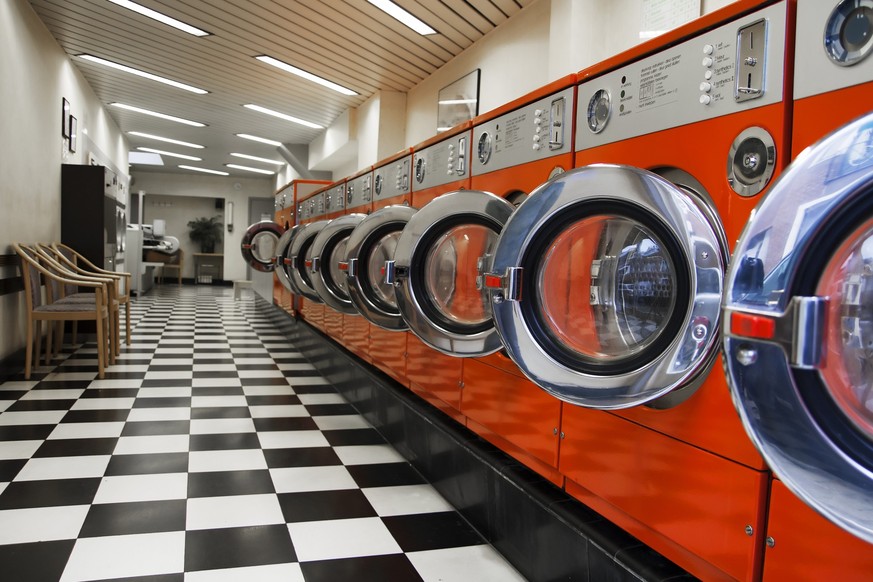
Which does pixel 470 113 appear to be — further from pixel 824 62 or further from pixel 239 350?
pixel 824 62

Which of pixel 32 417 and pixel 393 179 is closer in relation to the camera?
pixel 32 417

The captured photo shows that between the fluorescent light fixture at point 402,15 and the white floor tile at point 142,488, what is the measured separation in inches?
137

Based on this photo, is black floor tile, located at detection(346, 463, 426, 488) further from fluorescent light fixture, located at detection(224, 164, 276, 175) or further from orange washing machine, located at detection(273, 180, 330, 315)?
fluorescent light fixture, located at detection(224, 164, 276, 175)

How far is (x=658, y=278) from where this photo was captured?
1.28 m

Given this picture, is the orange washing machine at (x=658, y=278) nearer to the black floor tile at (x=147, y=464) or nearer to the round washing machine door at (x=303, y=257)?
the black floor tile at (x=147, y=464)

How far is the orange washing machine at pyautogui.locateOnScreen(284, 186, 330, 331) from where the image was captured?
14.5ft

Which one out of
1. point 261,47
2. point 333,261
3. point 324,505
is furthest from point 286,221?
point 324,505

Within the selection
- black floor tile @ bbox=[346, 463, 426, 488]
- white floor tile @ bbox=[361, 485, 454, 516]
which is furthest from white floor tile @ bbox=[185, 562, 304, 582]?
black floor tile @ bbox=[346, 463, 426, 488]

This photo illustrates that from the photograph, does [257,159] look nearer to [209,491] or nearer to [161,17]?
[161,17]

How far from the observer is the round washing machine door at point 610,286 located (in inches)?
43.6

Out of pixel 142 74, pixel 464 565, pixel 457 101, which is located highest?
pixel 142 74

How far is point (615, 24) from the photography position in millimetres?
3646

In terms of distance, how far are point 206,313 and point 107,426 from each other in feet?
18.1

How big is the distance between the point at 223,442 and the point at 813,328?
8.46ft
